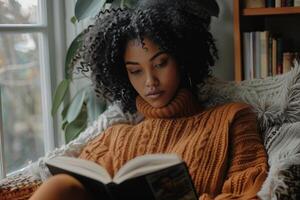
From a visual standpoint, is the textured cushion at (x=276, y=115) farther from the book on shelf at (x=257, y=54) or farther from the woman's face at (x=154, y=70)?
the book on shelf at (x=257, y=54)

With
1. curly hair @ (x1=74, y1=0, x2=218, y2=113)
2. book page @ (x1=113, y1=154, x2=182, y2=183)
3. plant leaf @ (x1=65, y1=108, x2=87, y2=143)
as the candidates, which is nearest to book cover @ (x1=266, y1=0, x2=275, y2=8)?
curly hair @ (x1=74, y1=0, x2=218, y2=113)

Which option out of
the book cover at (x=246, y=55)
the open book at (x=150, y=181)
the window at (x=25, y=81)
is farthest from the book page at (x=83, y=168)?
the book cover at (x=246, y=55)

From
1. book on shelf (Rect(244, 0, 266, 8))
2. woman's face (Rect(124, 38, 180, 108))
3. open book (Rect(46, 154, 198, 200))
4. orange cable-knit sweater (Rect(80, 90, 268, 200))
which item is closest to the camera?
open book (Rect(46, 154, 198, 200))

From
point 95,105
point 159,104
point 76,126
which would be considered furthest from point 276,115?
point 76,126

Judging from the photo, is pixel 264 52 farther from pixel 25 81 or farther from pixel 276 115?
pixel 25 81

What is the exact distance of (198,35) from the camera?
1352 millimetres

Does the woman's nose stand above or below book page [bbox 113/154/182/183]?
above

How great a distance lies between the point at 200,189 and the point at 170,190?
27cm

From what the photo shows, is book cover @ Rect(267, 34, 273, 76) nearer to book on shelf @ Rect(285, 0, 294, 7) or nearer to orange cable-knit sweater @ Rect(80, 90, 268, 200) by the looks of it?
book on shelf @ Rect(285, 0, 294, 7)

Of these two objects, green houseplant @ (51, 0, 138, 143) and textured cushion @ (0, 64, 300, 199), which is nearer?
textured cushion @ (0, 64, 300, 199)

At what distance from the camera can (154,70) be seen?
1308mm

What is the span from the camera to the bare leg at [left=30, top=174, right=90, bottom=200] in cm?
100

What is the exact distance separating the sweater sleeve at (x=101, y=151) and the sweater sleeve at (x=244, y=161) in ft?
1.01

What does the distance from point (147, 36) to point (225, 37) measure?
71cm
